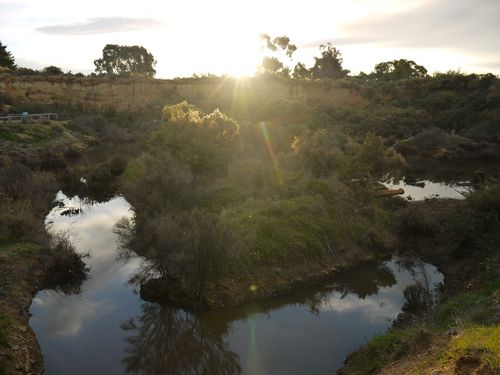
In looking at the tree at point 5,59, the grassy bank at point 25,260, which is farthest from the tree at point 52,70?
the grassy bank at point 25,260

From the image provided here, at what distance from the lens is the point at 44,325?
12492 millimetres

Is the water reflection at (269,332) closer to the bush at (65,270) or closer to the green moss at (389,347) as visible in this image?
the green moss at (389,347)

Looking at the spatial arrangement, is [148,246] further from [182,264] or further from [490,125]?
[490,125]

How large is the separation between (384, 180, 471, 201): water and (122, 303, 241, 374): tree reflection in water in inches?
688

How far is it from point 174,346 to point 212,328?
1267mm

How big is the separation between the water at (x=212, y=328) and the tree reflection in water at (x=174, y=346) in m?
0.03

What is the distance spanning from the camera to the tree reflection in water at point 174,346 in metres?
10.9

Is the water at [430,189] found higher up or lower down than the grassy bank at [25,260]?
lower down

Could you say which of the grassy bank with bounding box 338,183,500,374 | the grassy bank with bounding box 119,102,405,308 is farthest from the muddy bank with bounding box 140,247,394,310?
the grassy bank with bounding box 338,183,500,374

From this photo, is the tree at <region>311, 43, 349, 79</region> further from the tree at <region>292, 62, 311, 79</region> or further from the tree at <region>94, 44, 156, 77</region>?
the tree at <region>94, 44, 156, 77</region>

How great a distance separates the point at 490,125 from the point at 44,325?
5607 centimetres

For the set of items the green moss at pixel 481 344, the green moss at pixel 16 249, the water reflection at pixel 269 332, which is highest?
the green moss at pixel 481 344

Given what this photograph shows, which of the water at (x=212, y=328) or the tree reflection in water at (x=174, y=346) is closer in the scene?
the tree reflection in water at (x=174, y=346)

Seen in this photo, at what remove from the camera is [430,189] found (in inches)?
1179
